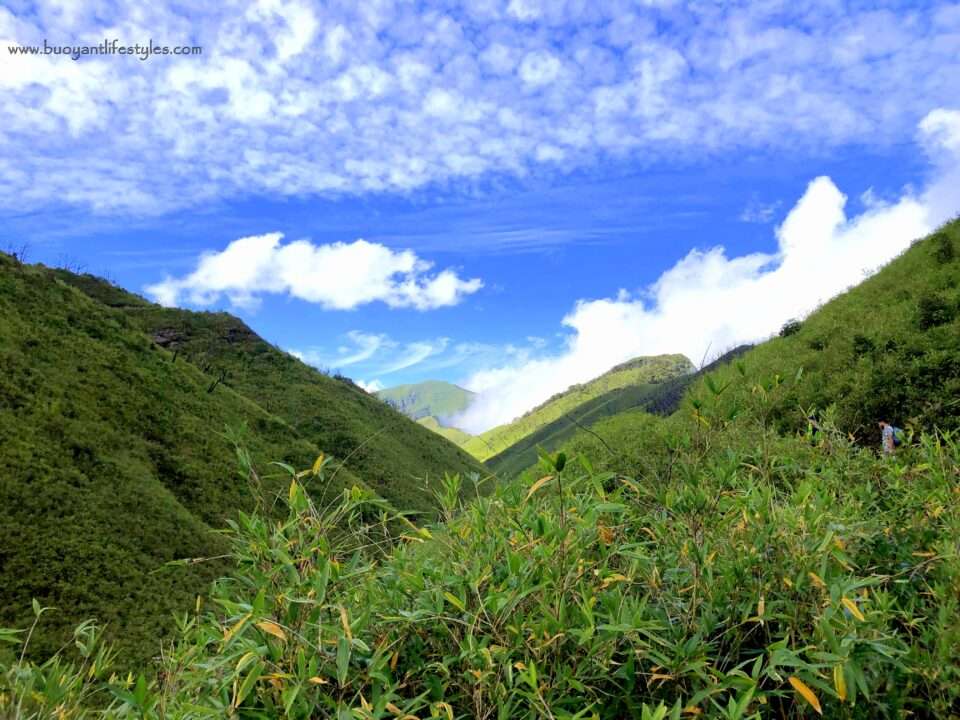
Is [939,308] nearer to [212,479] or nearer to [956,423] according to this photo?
[956,423]

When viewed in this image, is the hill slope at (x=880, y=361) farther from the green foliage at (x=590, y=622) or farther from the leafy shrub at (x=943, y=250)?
the green foliage at (x=590, y=622)

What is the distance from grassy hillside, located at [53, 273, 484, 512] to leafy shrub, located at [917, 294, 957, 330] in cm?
4589

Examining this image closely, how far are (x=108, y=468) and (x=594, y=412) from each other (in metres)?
50.7

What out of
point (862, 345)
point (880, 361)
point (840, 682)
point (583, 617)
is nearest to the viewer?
point (840, 682)

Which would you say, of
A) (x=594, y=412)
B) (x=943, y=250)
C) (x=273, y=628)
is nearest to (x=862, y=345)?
(x=943, y=250)

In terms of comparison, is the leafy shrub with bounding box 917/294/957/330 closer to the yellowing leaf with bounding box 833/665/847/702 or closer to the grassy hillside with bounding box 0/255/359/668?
the yellowing leaf with bounding box 833/665/847/702

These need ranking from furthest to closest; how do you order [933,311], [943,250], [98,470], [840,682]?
[98,470]
[943,250]
[933,311]
[840,682]

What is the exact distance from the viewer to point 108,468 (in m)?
27.6

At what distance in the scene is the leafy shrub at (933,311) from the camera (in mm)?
17141

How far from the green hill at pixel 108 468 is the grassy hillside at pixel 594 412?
7.56ft

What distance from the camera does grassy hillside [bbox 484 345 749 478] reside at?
21.6 ft

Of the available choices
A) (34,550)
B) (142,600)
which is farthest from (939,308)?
(34,550)

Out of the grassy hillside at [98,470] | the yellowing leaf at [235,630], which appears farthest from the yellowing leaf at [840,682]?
the grassy hillside at [98,470]

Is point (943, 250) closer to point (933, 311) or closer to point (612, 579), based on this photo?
point (933, 311)
